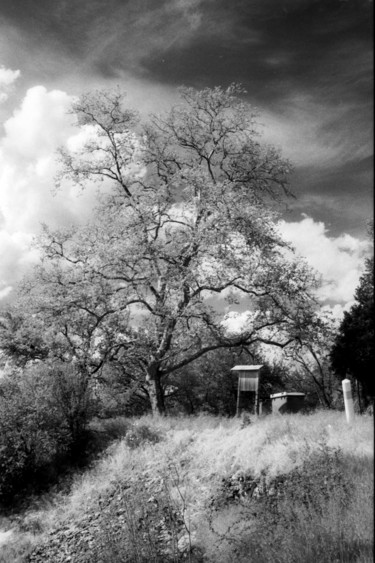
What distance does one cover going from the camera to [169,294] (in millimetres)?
20125

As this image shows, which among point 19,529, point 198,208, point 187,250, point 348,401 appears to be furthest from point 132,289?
point 348,401

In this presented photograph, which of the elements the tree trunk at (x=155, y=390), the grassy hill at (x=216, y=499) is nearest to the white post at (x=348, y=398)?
the grassy hill at (x=216, y=499)

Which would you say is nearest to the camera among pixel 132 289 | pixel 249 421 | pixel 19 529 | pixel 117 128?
pixel 19 529

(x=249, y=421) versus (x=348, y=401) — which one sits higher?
(x=348, y=401)

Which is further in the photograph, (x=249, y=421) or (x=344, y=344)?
(x=344, y=344)

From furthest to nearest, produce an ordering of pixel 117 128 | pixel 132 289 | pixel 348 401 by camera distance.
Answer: pixel 117 128, pixel 132 289, pixel 348 401

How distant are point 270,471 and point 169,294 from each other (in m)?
10.8

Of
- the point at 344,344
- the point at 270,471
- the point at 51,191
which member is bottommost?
the point at 270,471

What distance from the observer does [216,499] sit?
34.8 ft

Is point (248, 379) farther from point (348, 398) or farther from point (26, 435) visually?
point (26, 435)

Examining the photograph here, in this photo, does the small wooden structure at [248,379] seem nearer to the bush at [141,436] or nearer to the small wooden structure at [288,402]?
the small wooden structure at [288,402]

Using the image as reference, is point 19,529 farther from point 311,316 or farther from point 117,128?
point 117,128

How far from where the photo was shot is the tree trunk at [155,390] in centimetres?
1986

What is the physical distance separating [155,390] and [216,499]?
386 inches
